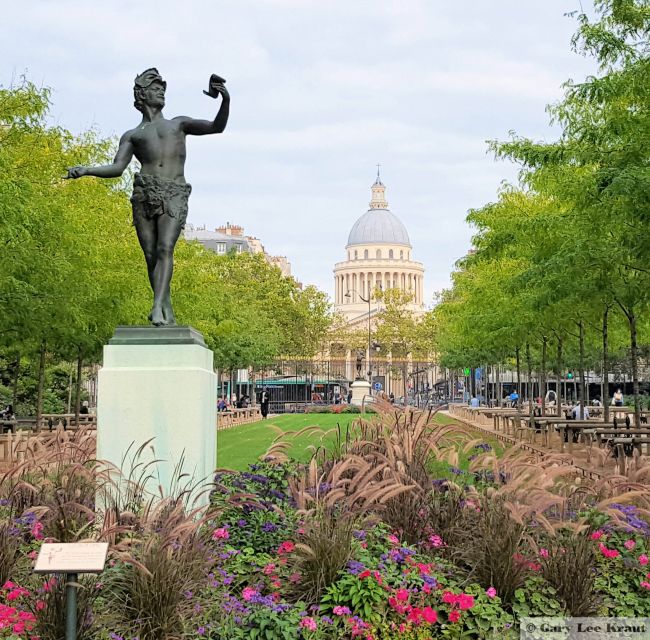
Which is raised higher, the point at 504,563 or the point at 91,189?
the point at 91,189

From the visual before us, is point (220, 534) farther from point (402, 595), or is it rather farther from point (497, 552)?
point (497, 552)

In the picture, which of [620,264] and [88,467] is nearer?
[88,467]

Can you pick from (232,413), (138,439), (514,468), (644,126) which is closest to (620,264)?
(644,126)

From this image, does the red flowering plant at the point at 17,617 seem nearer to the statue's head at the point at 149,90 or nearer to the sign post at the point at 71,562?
the sign post at the point at 71,562

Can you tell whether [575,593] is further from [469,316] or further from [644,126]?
[469,316]

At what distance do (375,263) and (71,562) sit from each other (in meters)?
168

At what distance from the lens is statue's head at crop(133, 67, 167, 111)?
9375 millimetres

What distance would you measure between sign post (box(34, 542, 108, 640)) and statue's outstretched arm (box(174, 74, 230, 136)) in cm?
519

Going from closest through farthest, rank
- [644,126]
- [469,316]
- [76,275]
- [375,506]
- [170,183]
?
1. [375,506]
2. [170,183]
3. [644,126]
4. [76,275]
5. [469,316]

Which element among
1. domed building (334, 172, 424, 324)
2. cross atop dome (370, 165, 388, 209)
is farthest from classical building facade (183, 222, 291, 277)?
cross atop dome (370, 165, 388, 209)

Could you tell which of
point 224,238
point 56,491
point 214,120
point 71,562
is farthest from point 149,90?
point 224,238

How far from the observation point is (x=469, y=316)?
29969 mm

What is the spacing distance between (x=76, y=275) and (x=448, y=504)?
12.8 metres

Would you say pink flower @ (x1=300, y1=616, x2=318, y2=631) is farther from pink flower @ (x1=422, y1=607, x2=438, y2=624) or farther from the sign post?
the sign post
